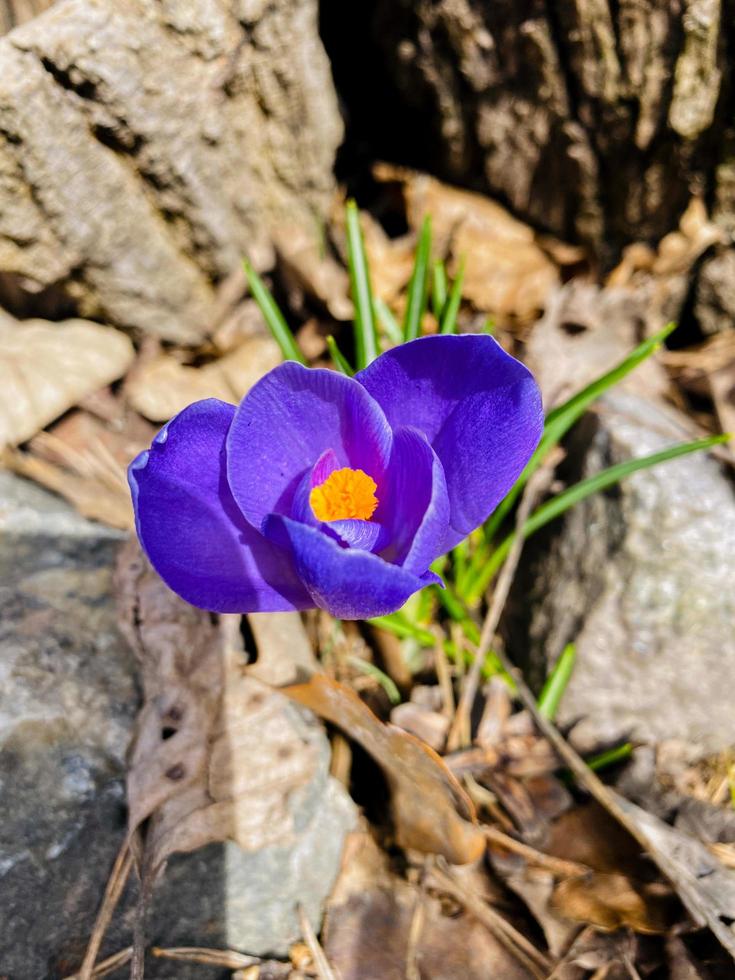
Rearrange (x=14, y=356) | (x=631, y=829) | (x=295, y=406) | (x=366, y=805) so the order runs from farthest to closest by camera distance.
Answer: (x=14, y=356) → (x=366, y=805) → (x=631, y=829) → (x=295, y=406)

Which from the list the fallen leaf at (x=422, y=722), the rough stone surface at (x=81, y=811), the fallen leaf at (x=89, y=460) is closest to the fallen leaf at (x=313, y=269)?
the fallen leaf at (x=89, y=460)

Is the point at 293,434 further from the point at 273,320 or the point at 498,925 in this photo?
the point at 498,925

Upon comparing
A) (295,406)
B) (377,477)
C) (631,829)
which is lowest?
(631,829)

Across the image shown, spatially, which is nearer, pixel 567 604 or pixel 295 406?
pixel 295 406

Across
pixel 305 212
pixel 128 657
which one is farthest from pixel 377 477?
pixel 305 212

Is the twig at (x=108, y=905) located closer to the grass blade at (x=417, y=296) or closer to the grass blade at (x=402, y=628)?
the grass blade at (x=402, y=628)

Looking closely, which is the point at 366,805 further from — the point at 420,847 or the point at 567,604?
the point at 567,604

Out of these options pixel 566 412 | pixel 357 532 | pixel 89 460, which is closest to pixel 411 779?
pixel 357 532
